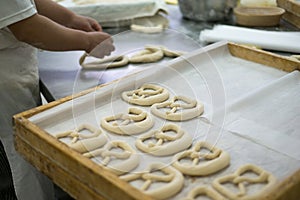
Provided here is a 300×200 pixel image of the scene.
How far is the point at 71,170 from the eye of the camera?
753 millimetres

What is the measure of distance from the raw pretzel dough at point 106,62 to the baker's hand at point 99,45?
41 millimetres

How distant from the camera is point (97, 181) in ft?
2.27

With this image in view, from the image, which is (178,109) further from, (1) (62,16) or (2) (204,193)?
(1) (62,16)

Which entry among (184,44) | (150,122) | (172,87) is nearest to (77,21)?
(184,44)

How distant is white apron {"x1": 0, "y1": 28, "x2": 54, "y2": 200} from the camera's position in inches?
45.6

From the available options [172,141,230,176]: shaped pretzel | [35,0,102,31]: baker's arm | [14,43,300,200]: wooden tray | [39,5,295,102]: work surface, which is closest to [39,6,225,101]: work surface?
[39,5,295,102]: work surface

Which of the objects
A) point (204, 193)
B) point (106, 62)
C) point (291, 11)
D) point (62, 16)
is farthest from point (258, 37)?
point (204, 193)

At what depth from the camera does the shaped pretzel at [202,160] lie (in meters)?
0.75

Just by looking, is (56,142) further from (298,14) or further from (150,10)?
(298,14)

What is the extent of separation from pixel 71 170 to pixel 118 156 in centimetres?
10

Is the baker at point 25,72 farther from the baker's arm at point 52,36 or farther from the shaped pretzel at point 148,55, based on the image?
the shaped pretzel at point 148,55

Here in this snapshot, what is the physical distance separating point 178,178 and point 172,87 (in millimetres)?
417

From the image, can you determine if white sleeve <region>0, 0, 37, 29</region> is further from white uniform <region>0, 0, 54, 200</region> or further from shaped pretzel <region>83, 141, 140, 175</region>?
shaped pretzel <region>83, 141, 140, 175</region>

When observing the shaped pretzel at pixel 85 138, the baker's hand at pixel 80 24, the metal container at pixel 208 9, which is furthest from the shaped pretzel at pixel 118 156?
A: the metal container at pixel 208 9
